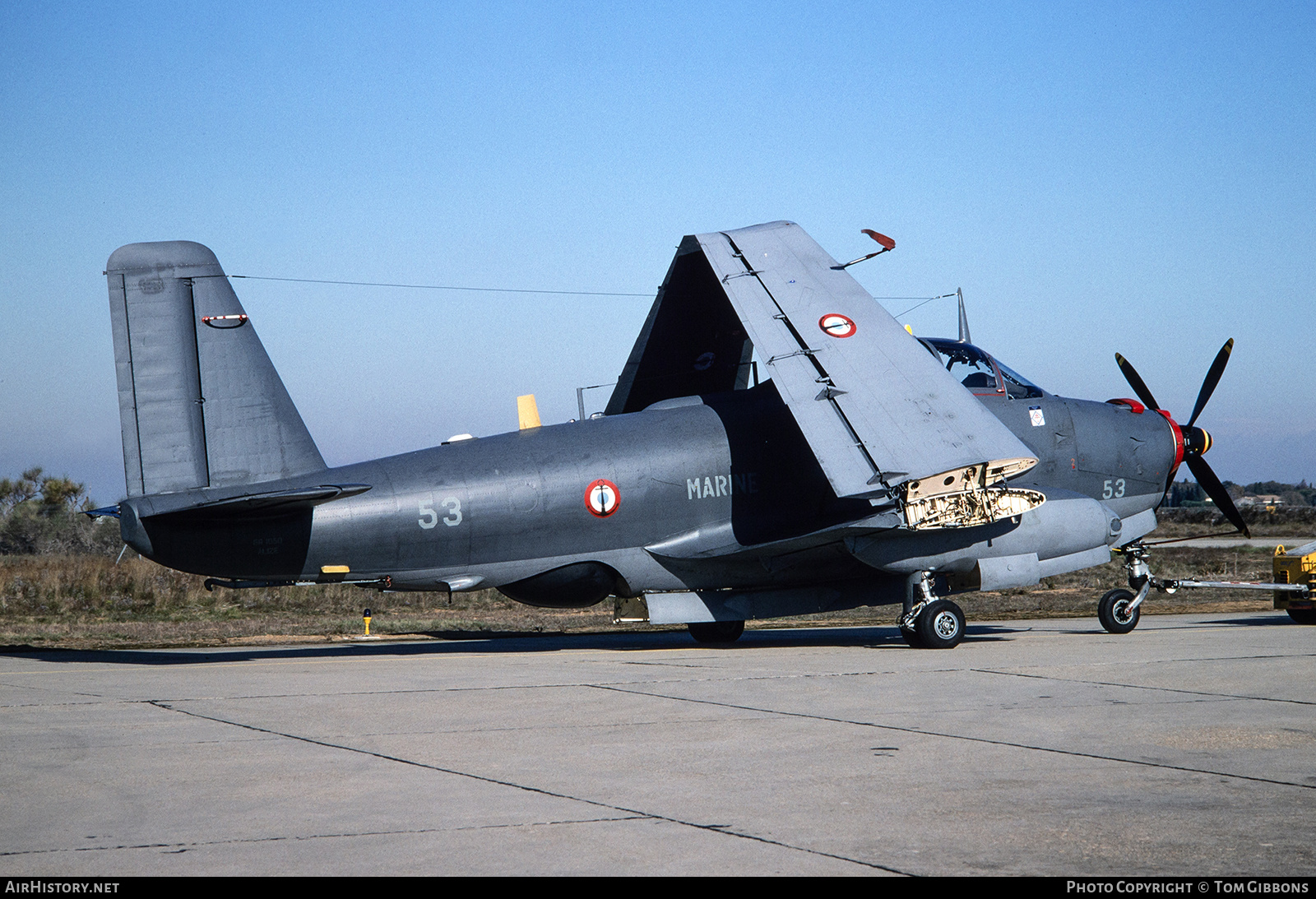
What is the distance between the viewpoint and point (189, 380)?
572 inches

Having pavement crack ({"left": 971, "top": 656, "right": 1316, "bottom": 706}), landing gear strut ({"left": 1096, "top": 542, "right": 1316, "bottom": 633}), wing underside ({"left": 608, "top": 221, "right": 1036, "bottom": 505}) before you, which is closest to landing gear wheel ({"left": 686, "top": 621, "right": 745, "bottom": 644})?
wing underside ({"left": 608, "top": 221, "right": 1036, "bottom": 505})

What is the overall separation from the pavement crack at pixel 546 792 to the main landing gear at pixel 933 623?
31.4 ft

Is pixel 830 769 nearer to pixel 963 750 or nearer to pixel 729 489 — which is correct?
pixel 963 750

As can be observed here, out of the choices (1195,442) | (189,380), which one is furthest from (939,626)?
(189,380)

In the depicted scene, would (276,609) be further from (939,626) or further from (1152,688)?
(1152,688)

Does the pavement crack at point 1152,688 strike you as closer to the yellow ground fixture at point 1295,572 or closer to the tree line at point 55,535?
the yellow ground fixture at point 1295,572

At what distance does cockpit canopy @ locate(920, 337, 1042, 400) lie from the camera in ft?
61.2

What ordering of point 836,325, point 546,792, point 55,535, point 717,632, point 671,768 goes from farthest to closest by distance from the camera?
point 55,535 < point 717,632 < point 836,325 < point 671,768 < point 546,792

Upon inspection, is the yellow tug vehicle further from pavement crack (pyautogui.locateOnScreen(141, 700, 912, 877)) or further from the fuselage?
pavement crack (pyautogui.locateOnScreen(141, 700, 912, 877))

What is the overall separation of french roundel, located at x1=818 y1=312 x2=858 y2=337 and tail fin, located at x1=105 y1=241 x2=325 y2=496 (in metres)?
7.28

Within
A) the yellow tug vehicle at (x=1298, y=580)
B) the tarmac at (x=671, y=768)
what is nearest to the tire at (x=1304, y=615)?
the yellow tug vehicle at (x=1298, y=580)

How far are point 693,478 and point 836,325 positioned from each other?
2956 millimetres

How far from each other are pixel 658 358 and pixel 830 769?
12.4 metres

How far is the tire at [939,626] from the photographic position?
16.3 m
